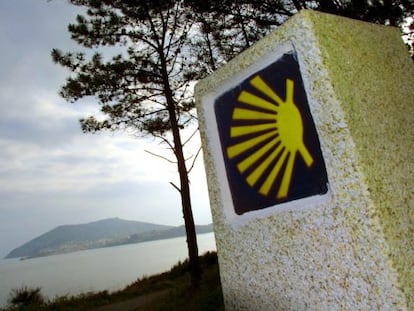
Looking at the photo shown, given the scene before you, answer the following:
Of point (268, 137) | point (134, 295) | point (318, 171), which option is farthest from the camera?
point (134, 295)

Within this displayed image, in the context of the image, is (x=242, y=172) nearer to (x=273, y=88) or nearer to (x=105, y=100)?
(x=273, y=88)

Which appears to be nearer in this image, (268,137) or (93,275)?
(268,137)

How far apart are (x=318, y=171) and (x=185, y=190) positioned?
24.1 feet

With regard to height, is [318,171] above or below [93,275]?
above

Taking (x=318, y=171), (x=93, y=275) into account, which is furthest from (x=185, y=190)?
(x=93, y=275)

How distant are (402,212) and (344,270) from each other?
0.84ft

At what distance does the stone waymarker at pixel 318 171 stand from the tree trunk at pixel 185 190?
6.92m

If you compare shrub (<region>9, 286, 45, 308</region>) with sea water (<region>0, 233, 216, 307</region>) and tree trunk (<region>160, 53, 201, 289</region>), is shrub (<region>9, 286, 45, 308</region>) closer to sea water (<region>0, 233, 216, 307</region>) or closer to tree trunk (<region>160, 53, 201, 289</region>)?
sea water (<region>0, 233, 216, 307</region>)

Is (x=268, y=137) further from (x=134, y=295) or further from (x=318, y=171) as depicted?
(x=134, y=295)

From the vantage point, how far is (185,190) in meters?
8.29

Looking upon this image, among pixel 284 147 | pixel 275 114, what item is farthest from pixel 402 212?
pixel 275 114

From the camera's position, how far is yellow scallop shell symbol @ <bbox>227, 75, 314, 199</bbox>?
111 cm

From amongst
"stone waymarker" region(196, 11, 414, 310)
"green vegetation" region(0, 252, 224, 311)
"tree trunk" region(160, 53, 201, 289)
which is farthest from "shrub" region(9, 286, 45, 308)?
"stone waymarker" region(196, 11, 414, 310)

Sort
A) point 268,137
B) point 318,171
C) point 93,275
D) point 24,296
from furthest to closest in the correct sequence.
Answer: point 93,275, point 24,296, point 268,137, point 318,171
